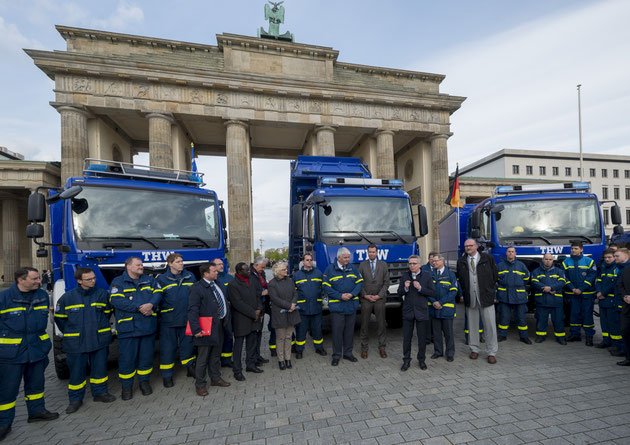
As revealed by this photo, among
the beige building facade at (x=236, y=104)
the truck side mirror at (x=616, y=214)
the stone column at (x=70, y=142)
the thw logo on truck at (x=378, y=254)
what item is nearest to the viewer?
the thw logo on truck at (x=378, y=254)

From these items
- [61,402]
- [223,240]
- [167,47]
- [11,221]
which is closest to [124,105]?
[167,47]

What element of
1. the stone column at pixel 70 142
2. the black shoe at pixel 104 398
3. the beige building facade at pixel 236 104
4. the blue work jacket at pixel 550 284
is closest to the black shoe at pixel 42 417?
the black shoe at pixel 104 398

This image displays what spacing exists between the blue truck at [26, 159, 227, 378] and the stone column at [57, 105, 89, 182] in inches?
619

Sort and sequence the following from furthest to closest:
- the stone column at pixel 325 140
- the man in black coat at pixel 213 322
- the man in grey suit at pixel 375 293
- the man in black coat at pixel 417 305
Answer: the stone column at pixel 325 140
the man in grey suit at pixel 375 293
the man in black coat at pixel 417 305
the man in black coat at pixel 213 322

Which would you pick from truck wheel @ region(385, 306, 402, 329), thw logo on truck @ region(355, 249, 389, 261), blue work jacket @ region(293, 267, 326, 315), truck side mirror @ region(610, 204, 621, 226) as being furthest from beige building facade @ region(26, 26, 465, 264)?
truck side mirror @ region(610, 204, 621, 226)

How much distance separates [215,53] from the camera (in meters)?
20.9

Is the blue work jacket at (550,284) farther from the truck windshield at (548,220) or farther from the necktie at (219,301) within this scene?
the necktie at (219,301)

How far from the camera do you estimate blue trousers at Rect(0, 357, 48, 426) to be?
129 inches

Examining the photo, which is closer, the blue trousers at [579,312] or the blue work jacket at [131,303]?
the blue work jacket at [131,303]

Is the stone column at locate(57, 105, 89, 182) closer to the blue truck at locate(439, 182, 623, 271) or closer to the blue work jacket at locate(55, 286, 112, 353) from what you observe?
the blue work jacket at locate(55, 286, 112, 353)

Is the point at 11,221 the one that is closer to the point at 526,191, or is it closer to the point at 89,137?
the point at 89,137

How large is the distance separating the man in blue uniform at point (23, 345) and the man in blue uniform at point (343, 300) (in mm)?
3797

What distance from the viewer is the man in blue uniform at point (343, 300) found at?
510 cm

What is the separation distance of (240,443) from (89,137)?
22.6m
